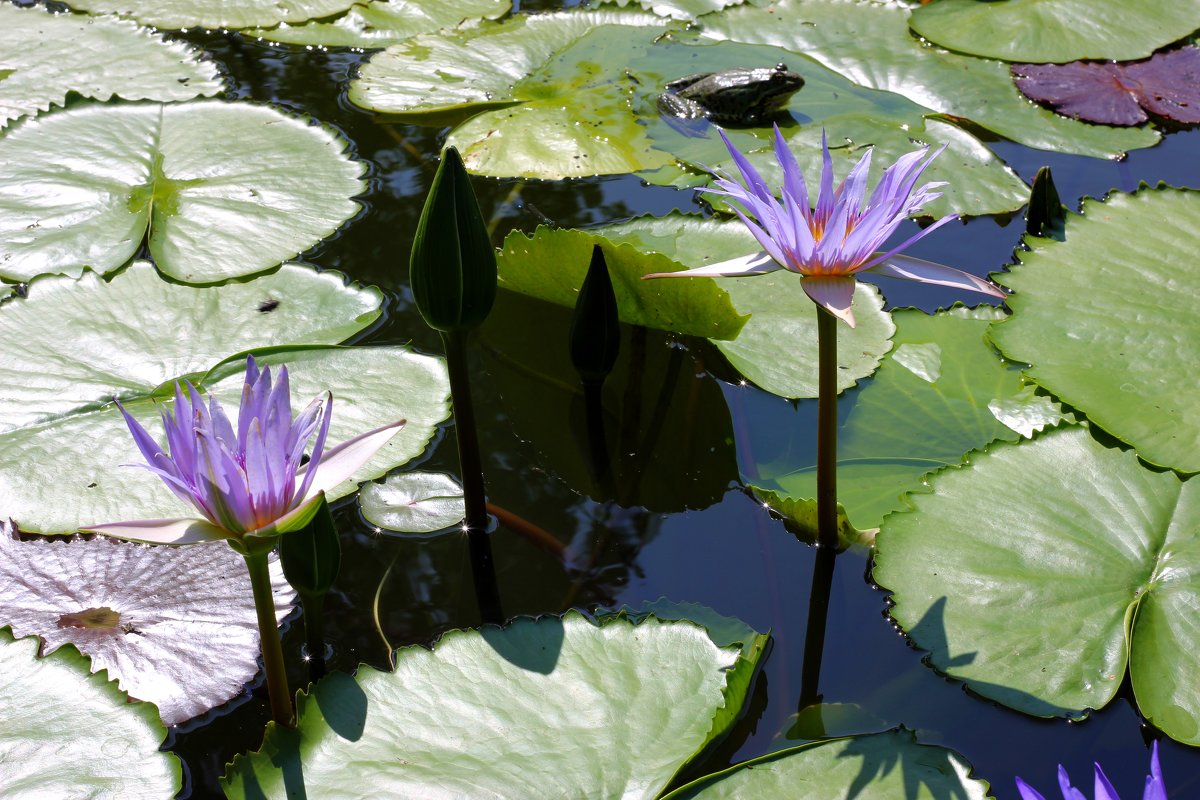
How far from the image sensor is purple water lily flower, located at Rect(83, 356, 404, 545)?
1266 mm

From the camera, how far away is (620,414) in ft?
7.88

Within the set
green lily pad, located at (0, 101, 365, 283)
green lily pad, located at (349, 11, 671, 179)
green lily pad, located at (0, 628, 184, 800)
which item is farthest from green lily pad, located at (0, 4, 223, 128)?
green lily pad, located at (0, 628, 184, 800)

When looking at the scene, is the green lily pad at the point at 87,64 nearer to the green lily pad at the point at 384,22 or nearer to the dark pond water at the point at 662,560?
the green lily pad at the point at 384,22

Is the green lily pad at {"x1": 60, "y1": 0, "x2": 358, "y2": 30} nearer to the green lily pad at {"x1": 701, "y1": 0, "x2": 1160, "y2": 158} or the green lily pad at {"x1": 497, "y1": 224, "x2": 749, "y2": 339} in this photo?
the green lily pad at {"x1": 701, "y1": 0, "x2": 1160, "y2": 158}

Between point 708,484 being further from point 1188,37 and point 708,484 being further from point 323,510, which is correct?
point 1188,37

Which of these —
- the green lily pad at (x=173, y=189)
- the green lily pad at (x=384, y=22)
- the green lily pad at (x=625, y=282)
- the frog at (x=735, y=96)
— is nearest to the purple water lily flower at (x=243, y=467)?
the green lily pad at (x=625, y=282)

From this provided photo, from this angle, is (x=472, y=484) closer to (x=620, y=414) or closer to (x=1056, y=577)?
(x=620, y=414)

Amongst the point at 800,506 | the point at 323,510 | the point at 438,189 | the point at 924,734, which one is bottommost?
the point at 924,734

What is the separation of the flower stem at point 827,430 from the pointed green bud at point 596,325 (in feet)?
1.73

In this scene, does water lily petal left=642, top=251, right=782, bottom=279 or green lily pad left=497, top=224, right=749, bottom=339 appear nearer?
water lily petal left=642, top=251, right=782, bottom=279

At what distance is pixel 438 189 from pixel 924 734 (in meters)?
1.20

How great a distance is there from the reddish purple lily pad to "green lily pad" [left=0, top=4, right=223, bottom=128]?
2.93 m

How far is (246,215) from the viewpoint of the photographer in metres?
2.79

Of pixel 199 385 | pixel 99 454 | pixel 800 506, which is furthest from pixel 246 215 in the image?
pixel 800 506
